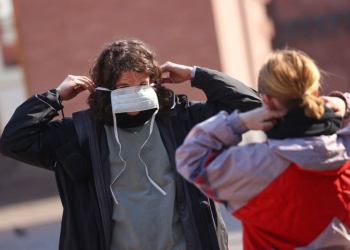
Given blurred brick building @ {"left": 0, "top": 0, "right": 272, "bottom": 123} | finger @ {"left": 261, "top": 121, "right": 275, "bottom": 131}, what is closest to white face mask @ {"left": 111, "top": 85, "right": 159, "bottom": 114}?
finger @ {"left": 261, "top": 121, "right": 275, "bottom": 131}

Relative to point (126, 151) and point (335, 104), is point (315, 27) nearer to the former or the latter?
point (126, 151)

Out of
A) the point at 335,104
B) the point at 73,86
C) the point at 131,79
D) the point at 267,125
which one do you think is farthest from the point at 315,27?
the point at 267,125

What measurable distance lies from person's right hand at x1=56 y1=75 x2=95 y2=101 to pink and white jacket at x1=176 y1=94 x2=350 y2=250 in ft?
3.51

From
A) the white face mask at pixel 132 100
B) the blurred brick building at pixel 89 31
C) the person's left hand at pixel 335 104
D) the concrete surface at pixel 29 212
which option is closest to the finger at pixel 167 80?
the white face mask at pixel 132 100

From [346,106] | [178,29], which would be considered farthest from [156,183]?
[178,29]

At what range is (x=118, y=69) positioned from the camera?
3469mm

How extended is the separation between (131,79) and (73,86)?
0.34m

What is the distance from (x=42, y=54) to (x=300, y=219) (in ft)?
36.3

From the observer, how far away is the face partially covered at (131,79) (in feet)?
11.4

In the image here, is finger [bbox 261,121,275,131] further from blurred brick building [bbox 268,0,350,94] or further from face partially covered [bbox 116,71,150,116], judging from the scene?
blurred brick building [bbox 268,0,350,94]

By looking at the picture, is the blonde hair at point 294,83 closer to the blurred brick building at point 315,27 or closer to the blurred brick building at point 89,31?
the blurred brick building at point 89,31

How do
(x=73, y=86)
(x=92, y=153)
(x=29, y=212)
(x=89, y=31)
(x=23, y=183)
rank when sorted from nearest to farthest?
(x=92, y=153) < (x=73, y=86) < (x=29, y=212) < (x=89, y=31) < (x=23, y=183)

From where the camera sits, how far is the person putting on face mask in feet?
11.0

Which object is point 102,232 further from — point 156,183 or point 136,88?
point 136,88
